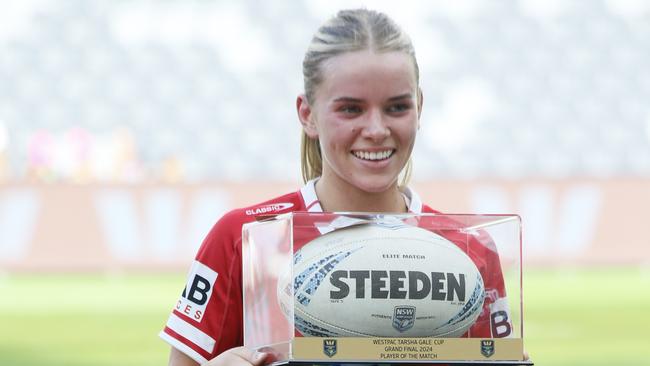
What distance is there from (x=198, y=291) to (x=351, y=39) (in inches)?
23.7

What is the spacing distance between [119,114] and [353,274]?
19.1 m

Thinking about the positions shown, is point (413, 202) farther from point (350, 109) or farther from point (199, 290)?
point (199, 290)

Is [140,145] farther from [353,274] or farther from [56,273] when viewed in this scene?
[353,274]

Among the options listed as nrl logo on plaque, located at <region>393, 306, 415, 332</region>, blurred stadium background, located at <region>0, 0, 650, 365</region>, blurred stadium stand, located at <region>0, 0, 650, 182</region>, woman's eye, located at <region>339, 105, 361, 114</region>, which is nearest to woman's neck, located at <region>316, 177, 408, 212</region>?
woman's eye, located at <region>339, 105, 361, 114</region>

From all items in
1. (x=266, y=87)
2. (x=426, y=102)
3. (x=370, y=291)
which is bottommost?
(x=370, y=291)

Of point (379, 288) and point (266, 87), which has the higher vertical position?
point (266, 87)

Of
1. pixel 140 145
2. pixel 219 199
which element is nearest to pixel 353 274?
pixel 219 199

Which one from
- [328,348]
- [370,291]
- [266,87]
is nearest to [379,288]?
[370,291]

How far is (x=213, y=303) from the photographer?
95.2 inches

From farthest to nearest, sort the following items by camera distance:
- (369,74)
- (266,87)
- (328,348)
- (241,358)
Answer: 1. (266,87)
2. (369,74)
3. (241,358)
4. (328,348)

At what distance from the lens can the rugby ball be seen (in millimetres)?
2041

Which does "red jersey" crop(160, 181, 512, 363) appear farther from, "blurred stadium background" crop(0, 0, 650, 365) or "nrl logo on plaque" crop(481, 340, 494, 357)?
"blurred stadium background" crop(0, 0, 650, 365)

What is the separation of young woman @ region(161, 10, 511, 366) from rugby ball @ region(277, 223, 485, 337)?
0.09 meters

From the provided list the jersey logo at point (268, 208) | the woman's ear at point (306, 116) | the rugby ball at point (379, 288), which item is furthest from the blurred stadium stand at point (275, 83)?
the rugby ball at point (379, 288)
